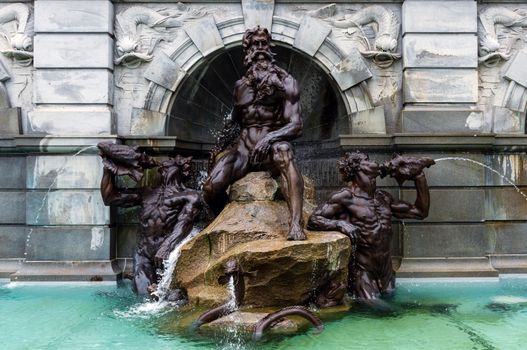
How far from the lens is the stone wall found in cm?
801

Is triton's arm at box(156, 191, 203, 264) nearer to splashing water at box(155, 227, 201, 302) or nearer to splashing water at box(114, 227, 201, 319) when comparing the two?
splashing water at box(114, 227, 201, 319)

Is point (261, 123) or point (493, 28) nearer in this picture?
point (261, 123)

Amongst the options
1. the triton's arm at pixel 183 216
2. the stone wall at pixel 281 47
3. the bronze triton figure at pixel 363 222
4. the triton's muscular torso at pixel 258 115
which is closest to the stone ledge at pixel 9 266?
the stone wall at pixel 281 47

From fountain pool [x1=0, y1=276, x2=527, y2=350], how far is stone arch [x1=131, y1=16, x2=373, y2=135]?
114 inches

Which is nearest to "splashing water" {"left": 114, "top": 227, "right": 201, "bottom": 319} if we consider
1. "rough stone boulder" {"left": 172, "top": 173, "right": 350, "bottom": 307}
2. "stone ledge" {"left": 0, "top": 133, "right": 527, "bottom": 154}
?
"rough stone boulder" {"left": 172, "top": 173, "right": 350, "bottom": 307}

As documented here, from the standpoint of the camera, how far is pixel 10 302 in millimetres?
6598

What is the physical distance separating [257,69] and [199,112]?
3.11m

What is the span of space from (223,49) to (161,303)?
4.24 metres

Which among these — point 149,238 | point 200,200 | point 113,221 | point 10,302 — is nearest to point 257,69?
point 200,200

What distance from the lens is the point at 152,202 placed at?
735cm

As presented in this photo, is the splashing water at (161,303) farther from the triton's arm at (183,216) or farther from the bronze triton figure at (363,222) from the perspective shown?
the bronze triton figure at (363,222)

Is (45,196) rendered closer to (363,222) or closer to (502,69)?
(363,222)

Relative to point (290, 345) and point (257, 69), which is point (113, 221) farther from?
point (290, 345)

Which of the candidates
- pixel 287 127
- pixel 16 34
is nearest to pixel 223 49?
pixel 287 127
